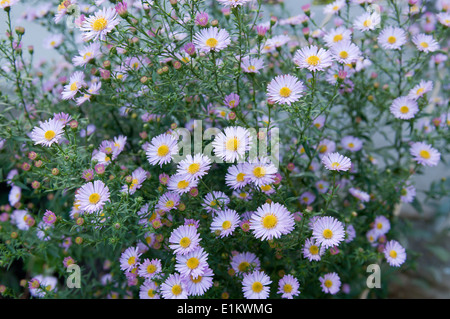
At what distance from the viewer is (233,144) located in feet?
4.07

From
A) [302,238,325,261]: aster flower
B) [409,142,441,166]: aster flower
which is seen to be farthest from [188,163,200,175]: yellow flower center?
[409,142,441,166]: aster flower

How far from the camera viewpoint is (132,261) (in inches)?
52.1

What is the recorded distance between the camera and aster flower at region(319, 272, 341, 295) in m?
1.48

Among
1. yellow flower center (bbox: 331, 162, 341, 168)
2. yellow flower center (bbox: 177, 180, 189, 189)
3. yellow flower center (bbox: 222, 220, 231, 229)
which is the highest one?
yellow flower center (bbox: 331, 162, 341, 168)

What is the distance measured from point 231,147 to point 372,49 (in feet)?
3.23

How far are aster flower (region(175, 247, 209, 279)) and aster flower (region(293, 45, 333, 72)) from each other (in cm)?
65

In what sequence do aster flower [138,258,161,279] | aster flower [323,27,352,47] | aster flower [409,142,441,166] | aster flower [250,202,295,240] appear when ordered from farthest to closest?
aster flower [409,142,441,166], aster flower [323,27,352,47], aster flower [138,258,161,279], aster flower [250,202,295,240]

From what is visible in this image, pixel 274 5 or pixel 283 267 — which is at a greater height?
pixel 274 5

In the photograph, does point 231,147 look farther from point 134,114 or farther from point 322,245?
point 134,114

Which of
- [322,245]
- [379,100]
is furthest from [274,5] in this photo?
[322,245]

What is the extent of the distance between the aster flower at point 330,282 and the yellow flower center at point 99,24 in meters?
1.12

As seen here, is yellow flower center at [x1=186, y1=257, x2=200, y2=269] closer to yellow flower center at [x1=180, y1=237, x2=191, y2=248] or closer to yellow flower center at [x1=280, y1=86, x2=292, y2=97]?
yellow flower center at [x1=180, y1=237, x2=191, y2=248]
